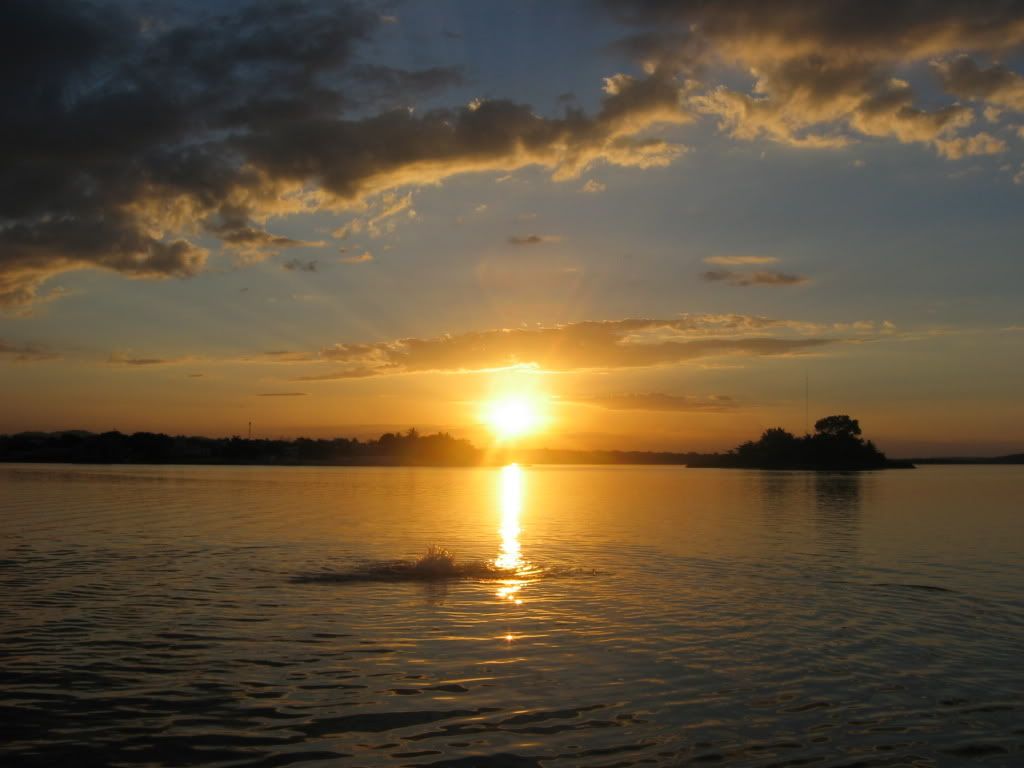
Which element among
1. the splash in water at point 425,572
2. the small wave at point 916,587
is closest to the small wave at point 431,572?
the splash in water at point 425,572

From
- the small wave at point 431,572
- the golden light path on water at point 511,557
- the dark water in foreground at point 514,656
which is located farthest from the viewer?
the small wave at point 431,572

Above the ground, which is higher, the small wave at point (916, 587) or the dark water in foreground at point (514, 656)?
the dark water in foreground at point (514, 656)

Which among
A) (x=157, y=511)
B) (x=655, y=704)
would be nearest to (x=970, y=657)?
(x=655, y=704)

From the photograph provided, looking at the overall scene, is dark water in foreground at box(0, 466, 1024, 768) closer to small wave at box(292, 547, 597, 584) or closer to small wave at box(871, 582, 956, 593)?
small wave at box(871, 582, 956, 593)

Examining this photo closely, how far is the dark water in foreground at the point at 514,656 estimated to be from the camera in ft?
52.3

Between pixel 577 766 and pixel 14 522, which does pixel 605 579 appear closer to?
pixel 577 766

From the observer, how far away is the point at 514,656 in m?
22.9

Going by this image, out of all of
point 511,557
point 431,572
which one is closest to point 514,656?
point 431,572

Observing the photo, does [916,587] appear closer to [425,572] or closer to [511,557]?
[511,557]

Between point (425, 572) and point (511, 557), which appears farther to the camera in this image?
point (511, 557)

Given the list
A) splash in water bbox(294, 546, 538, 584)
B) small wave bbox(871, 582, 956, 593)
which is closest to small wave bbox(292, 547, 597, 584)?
splash in water bbox(294, 546, 538, 584)

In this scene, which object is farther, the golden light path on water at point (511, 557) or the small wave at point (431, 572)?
the small wave at point (431, 572)

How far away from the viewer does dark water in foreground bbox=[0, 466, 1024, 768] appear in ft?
52.3

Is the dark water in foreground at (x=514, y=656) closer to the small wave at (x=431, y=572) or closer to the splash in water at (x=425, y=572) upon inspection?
the small wave at (x=431, y=572)
